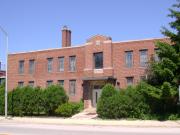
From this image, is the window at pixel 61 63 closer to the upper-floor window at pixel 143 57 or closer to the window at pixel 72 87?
the window at pixel 72 87

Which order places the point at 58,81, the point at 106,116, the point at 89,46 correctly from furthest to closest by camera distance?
Result: the point at 58,81
the point at 89,46
the point at 106,116

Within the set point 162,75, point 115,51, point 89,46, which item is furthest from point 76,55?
point 162,75

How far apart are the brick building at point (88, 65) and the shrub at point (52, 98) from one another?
3484 millimetres

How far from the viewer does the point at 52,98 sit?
37.8m

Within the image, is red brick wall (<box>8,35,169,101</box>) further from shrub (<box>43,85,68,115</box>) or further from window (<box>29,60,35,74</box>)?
shrub (<box>43,85,68,115</box>)

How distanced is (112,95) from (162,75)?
571cm

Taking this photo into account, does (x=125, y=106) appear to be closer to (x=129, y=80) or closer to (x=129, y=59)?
(x=129, y=80)

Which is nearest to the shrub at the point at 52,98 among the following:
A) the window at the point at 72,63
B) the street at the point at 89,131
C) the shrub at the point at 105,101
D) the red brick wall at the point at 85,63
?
the red brick wall at the point at 85,63

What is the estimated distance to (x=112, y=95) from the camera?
33625 millimetres

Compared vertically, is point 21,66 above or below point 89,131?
above

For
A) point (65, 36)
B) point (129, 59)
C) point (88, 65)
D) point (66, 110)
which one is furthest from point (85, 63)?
point (66, 110)

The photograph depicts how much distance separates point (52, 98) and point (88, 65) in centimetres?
605

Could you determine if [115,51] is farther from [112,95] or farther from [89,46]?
[112,95]

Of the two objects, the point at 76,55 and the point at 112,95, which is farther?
the point at 76,55
